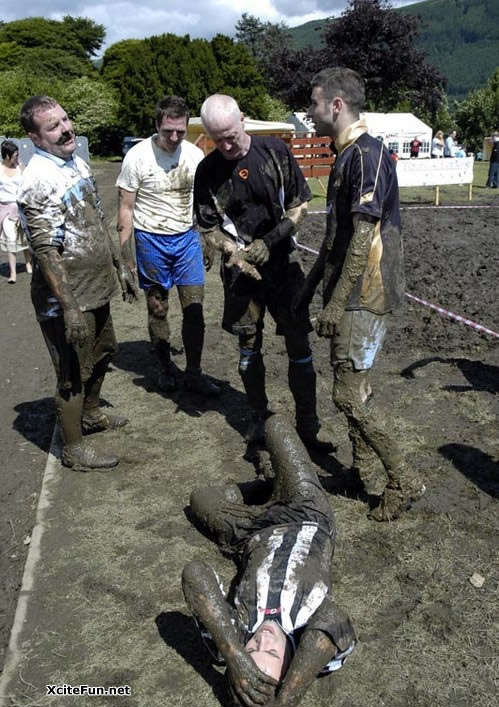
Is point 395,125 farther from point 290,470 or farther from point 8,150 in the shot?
point 290,470

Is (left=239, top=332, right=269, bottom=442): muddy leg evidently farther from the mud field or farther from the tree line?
the tree line

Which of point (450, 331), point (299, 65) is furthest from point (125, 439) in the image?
point (299, 65)

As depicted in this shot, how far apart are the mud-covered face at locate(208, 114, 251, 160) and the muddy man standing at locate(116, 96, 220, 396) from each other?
1201 millimetres

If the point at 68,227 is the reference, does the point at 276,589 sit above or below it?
below

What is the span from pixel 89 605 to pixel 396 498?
178cm

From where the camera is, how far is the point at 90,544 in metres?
3.77

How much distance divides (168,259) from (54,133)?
1.85 meters

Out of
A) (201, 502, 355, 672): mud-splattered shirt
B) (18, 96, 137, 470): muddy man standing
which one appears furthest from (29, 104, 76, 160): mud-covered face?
(201, 502, 355, 672): mud-splattered shirt

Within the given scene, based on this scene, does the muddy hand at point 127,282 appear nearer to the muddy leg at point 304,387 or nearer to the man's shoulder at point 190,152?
the man's shoulder at point 190,152

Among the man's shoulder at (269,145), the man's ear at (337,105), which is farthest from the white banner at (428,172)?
the man's ear at (337,105)

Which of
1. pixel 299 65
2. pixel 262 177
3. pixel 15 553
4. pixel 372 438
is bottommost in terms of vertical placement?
pixel 15 553

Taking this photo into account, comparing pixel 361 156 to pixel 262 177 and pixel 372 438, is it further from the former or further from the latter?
pixel 372 438

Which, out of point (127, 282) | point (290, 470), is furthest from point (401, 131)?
point (290, 470)

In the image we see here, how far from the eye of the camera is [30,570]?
11.7 ft
